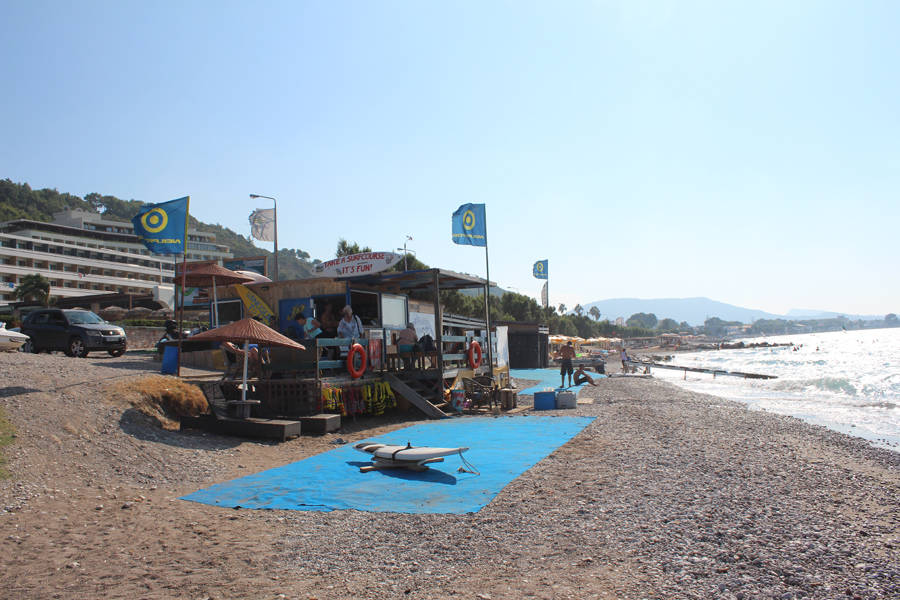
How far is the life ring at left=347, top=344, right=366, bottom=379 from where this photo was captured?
13.3 meters

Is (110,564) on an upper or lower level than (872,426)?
upper

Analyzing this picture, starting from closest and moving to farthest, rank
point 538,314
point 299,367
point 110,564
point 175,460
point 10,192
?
1. point 110,564
2. point 175,460
3. point 299,367
4. point 538,314
5. point 10,192

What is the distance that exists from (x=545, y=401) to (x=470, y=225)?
225 inches

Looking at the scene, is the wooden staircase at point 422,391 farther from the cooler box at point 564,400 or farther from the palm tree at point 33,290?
the palm tree at point 33,290

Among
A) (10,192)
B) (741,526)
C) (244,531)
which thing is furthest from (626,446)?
(10,192)

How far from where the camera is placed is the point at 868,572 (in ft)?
16.7

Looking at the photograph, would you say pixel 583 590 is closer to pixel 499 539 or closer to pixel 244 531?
pixel 499 539

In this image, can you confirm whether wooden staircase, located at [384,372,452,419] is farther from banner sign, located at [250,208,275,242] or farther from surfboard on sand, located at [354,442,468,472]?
banner sign, located at [250,208,275,242]

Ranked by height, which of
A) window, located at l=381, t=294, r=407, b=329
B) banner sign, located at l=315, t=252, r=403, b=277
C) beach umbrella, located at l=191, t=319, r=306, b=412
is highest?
banner sign, located at l=315, t=252, r=403, b=277

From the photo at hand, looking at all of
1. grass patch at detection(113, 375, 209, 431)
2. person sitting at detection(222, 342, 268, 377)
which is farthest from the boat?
person sitting at detection(222, 342, 268, 377)

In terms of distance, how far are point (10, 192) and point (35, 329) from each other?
4959 inches

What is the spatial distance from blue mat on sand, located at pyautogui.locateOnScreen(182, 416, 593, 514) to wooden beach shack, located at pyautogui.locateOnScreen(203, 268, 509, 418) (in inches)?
90.5

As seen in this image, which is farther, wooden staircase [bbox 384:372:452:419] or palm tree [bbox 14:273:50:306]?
palm tree [bbox 14:273:50:306]

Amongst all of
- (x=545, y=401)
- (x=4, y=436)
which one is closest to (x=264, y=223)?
(x=545, y=401)
